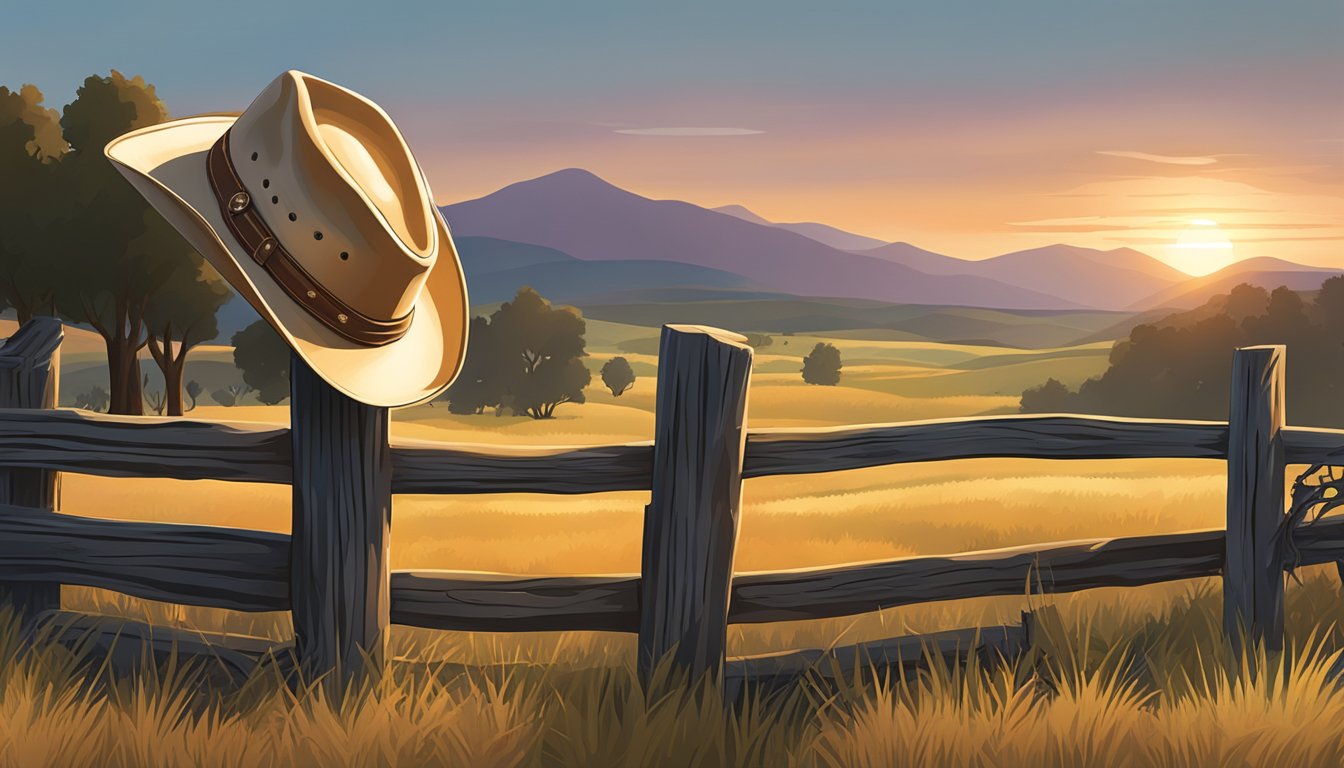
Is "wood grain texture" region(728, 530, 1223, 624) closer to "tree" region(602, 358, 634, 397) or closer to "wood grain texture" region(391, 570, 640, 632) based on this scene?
"wood grain texture" region(391, 570, 640, 632)

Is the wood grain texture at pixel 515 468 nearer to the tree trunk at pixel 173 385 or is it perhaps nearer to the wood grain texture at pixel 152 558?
the wood grain texture at pixel 152 558

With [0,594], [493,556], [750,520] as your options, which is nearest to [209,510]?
[493,556]

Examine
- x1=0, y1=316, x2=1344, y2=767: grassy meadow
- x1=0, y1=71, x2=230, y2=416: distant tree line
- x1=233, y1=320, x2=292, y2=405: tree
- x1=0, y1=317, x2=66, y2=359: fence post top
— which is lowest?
x1=0, y1=316, x2=1344, y2=767: grassy meadow

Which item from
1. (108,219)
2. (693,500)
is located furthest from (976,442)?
(108,219)

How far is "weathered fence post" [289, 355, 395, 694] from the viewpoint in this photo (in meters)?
3.96

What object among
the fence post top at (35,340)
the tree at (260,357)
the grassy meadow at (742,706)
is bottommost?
the grassy meadow at (742,706)

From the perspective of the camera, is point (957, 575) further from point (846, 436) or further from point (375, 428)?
point (375, 428)

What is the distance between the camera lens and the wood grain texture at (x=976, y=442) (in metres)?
4.20

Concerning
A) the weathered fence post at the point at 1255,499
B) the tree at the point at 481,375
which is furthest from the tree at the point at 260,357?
the weathered fence post at the point at 1255,499

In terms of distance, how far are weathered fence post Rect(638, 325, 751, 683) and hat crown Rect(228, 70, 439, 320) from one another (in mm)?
979

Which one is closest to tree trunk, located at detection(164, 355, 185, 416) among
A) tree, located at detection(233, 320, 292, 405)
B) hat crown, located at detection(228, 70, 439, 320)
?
tree, located at detection(233, 320, 292, 405)

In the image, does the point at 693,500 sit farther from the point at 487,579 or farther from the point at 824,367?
the point at 824,367

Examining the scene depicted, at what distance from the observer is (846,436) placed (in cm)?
429

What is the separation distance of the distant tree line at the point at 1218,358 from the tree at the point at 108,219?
2116cm
